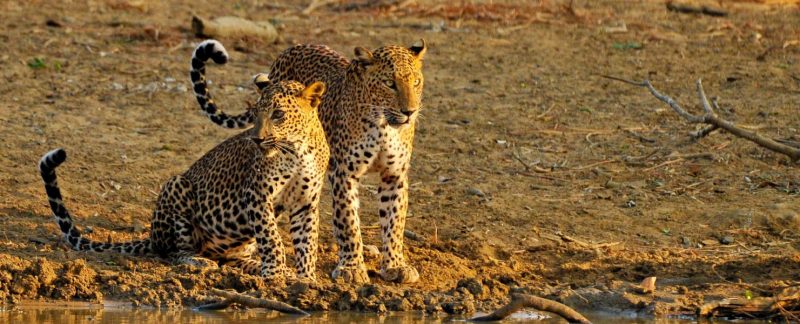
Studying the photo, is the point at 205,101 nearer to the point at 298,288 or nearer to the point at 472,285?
the point at 298,288

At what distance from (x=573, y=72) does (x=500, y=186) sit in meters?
3.86

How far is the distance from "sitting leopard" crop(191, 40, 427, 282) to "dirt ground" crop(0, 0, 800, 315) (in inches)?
15.7

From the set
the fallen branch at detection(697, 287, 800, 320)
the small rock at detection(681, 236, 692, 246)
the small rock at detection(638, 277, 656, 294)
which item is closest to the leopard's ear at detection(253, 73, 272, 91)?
the small rock at detection(638, 277, 656, 294)

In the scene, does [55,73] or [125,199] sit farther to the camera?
[55,73]

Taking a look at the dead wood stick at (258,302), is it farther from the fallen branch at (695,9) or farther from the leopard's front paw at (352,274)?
the fallen branch at (695,9)

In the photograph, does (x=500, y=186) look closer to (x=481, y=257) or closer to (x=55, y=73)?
(x=481, y=257)

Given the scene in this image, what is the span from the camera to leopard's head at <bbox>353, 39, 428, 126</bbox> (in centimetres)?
1041

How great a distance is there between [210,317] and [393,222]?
171 centimetres

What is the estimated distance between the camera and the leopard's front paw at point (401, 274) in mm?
10750

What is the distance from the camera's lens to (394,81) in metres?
10.5

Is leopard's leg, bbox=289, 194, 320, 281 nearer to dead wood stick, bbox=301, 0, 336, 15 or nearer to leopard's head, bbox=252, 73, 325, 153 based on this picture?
leopard's head, bbox=252, 73, 325, 153

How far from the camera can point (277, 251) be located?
33.7 feet

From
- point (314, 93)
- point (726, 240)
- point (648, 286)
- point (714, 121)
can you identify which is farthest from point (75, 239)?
point (726, 240)

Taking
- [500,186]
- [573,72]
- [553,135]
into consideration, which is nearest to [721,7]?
[573,72]
